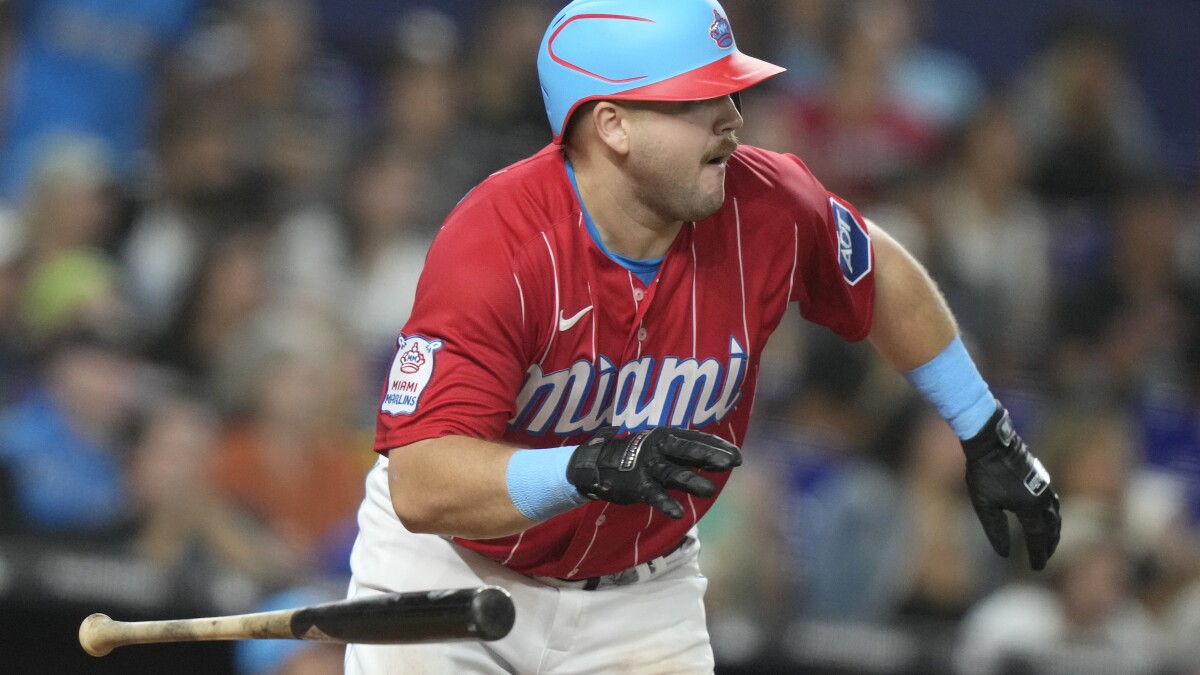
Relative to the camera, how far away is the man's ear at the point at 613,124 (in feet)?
9.88

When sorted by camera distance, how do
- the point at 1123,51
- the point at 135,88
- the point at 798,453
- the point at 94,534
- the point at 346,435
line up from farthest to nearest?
the point at 1123,51 → the point at 135,88 → the point at 798,453 → the point at 346,435 → the point at 94,534

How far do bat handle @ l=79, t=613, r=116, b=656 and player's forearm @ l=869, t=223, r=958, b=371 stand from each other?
1646 millimetres

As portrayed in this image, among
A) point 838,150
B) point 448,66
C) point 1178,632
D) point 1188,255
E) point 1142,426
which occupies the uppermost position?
point 448,66

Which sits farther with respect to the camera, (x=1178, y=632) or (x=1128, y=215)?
(x=1128, y=215)

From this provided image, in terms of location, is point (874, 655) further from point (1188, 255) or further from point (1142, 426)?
point (1188, 255)

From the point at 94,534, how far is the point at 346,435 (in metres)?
0.87

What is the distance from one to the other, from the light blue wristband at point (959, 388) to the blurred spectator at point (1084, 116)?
376 centimetres

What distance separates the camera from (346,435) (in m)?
5.46

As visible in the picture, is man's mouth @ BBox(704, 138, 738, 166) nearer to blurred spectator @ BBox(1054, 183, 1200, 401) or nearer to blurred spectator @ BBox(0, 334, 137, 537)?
blurred spectator @ BBox(0, 334, 137, 537)

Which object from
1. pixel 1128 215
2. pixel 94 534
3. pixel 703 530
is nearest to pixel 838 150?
pixel 1128 215

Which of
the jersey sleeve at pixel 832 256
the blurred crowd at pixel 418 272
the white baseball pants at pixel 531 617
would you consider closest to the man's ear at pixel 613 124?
the jersey sleeve at pixel 832 256

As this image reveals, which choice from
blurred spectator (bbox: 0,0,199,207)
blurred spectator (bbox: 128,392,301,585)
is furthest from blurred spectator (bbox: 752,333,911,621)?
blurred spectator (bbox: 0,0,199,207)

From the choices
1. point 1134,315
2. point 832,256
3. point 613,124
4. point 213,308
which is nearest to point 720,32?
point 613,124

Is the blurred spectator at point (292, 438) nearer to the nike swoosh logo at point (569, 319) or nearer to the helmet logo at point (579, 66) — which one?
the nike swoosh logo at point (569, 319)
